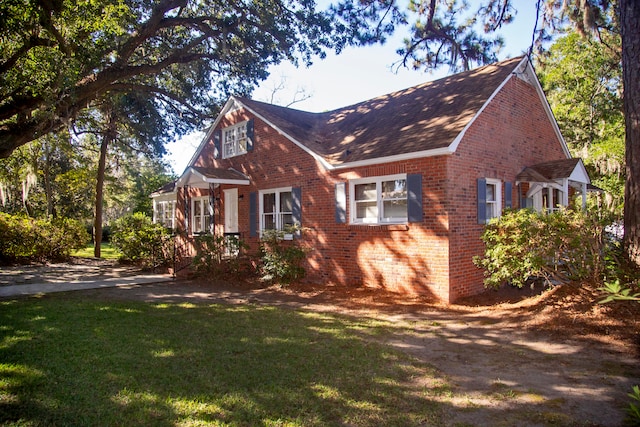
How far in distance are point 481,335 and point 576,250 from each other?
2.28 metres

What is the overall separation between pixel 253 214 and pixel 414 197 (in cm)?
661

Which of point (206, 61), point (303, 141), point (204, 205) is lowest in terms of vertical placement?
point (204, 205)

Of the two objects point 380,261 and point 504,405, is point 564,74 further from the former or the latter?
point 504,405

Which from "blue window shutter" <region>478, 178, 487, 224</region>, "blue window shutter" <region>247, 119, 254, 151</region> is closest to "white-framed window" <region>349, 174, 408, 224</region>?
"blue window shutter" <region>478, 178, 487, 224</region>

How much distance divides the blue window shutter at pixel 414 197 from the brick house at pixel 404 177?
0.03 metres

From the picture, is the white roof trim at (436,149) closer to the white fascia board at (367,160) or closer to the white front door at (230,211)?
the white fascia board at (367,160)

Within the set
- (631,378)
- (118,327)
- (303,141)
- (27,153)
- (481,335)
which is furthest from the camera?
(27,153)

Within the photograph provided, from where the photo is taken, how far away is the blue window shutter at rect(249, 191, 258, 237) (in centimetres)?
1383

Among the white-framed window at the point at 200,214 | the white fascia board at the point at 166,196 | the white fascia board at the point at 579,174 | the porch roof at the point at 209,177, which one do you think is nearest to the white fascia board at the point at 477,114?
the white fascia board at the point at 579,174

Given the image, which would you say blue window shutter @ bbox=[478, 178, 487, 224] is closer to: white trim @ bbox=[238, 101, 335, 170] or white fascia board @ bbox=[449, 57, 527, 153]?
white fascia board @ bbox=[449, 57, 527, 153]

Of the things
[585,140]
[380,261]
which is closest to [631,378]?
[380,261]

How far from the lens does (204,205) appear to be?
1667 cm

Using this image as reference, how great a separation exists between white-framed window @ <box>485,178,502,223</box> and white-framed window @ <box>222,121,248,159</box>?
9020mm

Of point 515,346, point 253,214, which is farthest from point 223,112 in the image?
point 515,346
